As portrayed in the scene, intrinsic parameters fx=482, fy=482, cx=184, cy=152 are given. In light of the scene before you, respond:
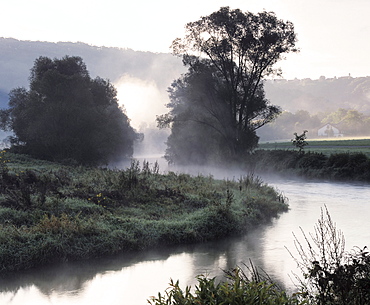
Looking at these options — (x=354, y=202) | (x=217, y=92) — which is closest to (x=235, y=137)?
(x=217, y=92)

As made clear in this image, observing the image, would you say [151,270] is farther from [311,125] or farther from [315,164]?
[311,125]

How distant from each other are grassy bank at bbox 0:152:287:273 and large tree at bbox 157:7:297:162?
23.9 m

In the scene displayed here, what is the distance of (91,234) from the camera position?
14125 mm

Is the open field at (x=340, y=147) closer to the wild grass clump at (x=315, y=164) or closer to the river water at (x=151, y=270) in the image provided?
the wild grass clump at (x=315, y=164)

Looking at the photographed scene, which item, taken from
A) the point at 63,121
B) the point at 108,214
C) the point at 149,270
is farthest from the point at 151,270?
the point at 63,121

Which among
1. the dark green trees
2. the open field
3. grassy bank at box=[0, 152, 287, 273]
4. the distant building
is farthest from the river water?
the distant building

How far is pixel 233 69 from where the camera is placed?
4794cm

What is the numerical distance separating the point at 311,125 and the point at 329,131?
22.3m

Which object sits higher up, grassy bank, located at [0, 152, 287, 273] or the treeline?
the treeline

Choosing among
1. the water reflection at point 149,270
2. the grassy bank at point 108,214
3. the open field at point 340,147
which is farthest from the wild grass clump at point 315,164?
the water reflection at point 149,270

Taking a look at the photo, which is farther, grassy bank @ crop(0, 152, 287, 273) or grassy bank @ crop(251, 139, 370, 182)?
grassy bank @ crop(251, 139, 370, 182)

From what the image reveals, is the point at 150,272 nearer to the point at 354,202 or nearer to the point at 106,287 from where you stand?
the point at 106,287

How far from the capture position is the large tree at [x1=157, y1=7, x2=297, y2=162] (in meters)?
45.2

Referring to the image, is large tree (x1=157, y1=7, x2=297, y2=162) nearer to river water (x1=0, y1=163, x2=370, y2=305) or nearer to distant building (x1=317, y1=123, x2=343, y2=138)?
river water (x1=0, y1=163, x2=370, y2=305)
